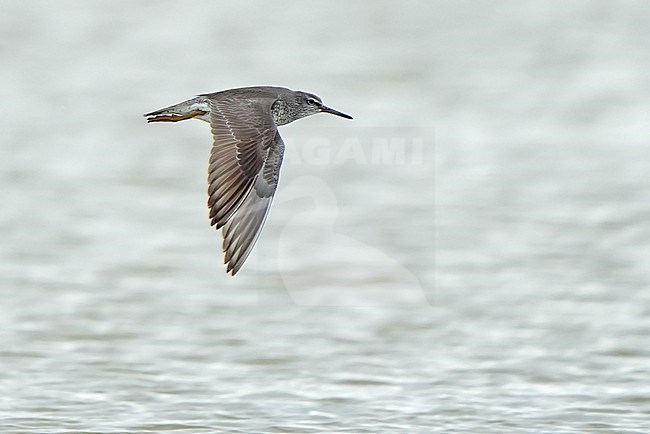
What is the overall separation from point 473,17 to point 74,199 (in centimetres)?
638

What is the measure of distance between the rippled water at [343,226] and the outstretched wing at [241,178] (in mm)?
1218

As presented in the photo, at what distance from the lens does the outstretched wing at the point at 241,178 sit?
22.4 ft

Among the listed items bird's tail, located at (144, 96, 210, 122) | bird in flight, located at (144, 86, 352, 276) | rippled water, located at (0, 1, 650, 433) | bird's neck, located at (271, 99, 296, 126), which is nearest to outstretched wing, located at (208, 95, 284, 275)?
bird in flight, located at (144, 86, 352, 276)

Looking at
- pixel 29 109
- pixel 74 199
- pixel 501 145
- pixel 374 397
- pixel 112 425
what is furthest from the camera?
pixel 29 109

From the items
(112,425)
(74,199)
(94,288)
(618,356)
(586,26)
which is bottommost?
(112,425)

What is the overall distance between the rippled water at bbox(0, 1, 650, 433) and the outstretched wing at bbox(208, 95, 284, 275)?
122cm

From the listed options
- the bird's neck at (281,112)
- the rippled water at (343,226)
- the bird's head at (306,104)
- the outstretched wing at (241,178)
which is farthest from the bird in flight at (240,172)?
the rippled water at (343,226)

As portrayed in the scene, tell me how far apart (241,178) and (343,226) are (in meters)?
4.33

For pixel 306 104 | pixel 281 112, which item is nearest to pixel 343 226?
pixel 306 104

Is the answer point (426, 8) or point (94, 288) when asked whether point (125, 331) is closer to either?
point (94, 288)

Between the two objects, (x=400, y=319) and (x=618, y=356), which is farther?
(x=400, y=319)

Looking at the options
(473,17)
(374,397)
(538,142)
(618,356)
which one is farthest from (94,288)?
(473,17)

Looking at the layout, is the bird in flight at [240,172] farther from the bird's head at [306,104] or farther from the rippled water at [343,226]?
the rippled water at [343,226]

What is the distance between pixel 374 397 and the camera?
8156 mm
